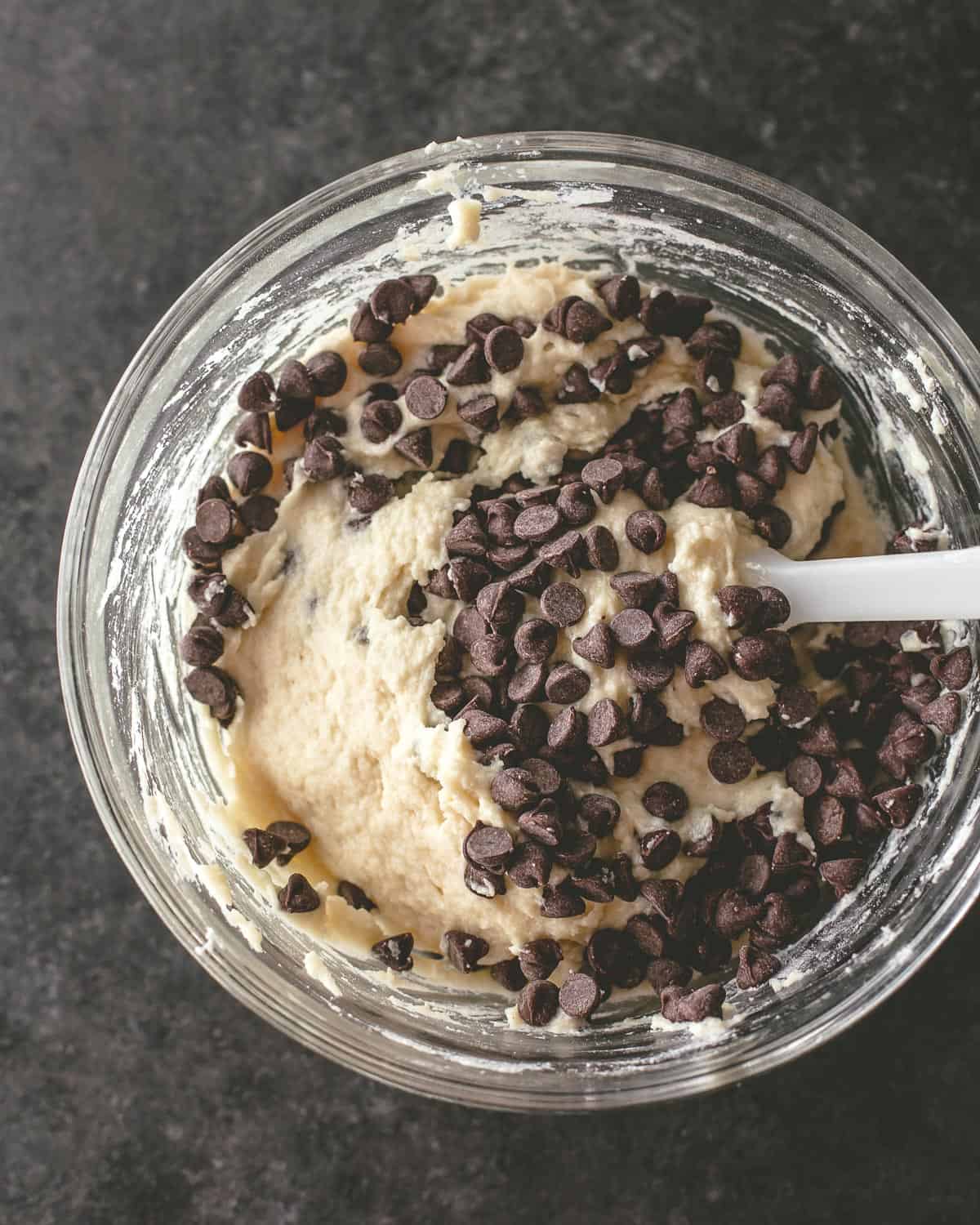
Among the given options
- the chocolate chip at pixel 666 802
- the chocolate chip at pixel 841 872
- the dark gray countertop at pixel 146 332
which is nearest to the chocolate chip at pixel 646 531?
the chocolate chip at pixel 666 802

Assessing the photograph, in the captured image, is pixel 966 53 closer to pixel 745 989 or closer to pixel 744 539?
pixel 744 539

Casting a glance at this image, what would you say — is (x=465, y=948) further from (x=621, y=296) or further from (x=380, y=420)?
(x=621, y=296)

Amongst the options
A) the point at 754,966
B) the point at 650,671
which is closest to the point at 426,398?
the point at 650,671

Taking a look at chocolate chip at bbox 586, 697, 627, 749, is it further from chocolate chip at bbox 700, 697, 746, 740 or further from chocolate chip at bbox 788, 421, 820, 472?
chocolate chip at bbox 788, 421, 820, 472

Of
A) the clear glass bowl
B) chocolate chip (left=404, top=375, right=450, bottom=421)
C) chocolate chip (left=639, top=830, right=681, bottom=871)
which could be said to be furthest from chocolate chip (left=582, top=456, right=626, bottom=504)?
chocolate chip (left=639, top=830, right=681, bottom=871)

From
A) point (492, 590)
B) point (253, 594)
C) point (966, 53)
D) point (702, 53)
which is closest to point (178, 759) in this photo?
point (253, 594)

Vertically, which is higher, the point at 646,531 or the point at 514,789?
the point at 646,531
